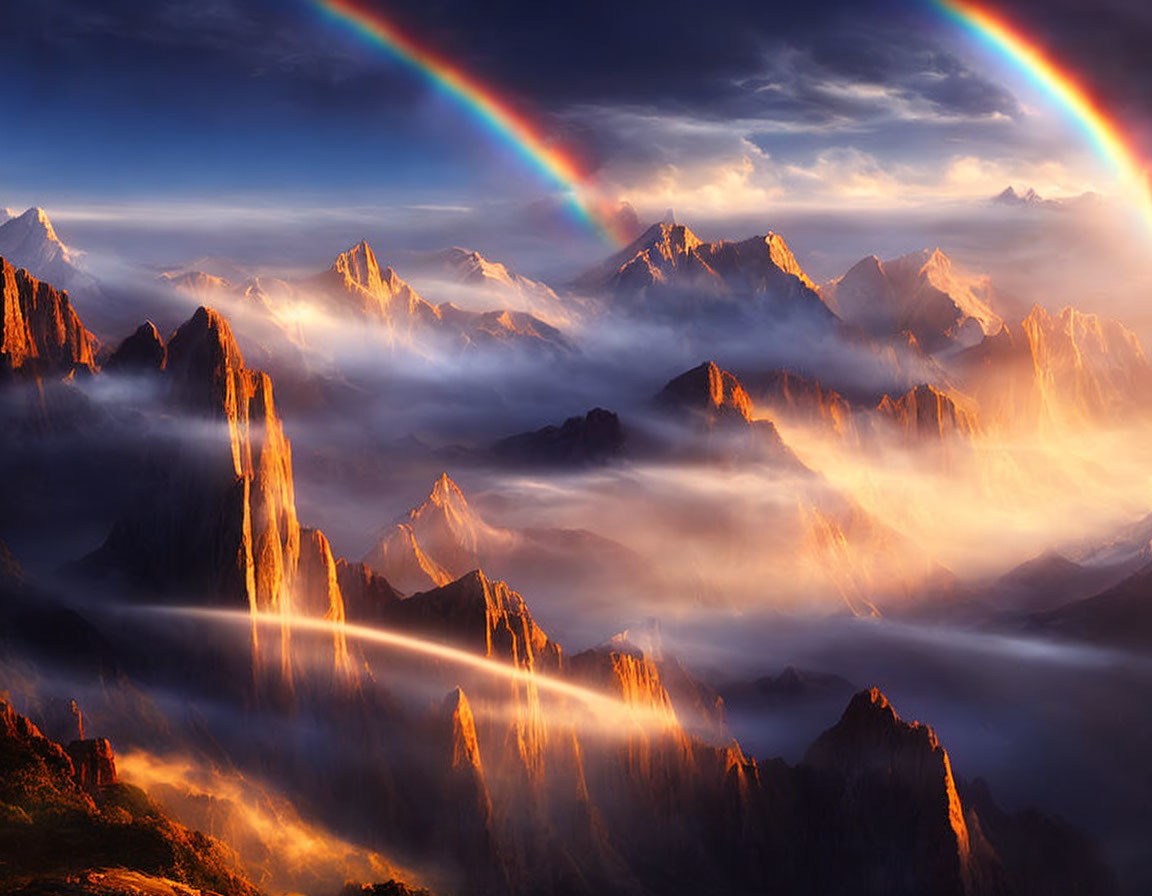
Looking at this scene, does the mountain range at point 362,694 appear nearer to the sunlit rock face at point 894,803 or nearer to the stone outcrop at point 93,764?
the sunlit rock face at point 894,803

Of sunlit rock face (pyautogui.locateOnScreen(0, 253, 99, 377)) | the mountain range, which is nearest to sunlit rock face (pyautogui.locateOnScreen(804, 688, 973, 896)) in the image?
the mountain range

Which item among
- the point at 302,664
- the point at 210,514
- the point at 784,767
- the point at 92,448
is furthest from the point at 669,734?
the point at 92,448

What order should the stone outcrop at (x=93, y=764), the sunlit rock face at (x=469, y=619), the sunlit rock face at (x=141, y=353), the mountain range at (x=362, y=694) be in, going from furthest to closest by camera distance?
the sunlit rock face at (x=141, y=353)
the sunlit rock face at (x=469, y=619)
the mountain range at (x=362, y=694)
the stone outcrop at (x=93, y=764)

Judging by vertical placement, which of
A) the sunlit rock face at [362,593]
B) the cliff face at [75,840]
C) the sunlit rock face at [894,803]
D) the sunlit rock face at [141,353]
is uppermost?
the sunlit rock face at [141,353]

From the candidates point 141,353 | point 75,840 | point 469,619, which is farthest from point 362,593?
point 75,840

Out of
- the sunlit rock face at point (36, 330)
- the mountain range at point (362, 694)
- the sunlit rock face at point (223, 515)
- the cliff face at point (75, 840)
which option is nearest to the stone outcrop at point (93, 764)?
the cliff face at point (75, 840)

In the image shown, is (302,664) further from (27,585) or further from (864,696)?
(864,696)
